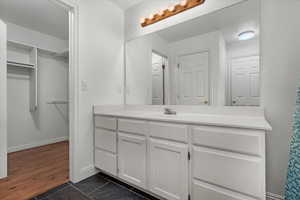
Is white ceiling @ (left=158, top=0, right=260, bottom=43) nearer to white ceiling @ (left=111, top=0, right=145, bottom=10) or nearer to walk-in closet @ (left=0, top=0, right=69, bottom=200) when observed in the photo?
white ceiling @ (left=111, top=0, right=145, bottom=10)

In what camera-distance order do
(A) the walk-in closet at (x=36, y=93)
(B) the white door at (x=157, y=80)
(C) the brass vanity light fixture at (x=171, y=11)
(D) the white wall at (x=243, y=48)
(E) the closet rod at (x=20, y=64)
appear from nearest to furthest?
1. (D) the white wall at (x=243, y=48)
2. (C) the brass vanity light fixture at (x=171, y=11)
3. (B) the white door at (x=157, y=80)
4. (A) the walk-in closet at (x=36, y=93)
5. (E) the closet rod at (x=20, y=64)

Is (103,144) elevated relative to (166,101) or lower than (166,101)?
lower

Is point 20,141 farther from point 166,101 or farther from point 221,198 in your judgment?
point 221,198

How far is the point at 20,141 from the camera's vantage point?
2965 millimetres

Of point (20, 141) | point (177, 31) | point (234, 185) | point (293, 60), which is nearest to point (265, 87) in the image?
point (293, 60)

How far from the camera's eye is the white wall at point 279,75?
1260 millimetres

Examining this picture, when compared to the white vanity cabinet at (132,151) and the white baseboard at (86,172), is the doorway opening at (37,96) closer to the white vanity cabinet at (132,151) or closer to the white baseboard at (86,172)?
the white baseboard at (86,172)

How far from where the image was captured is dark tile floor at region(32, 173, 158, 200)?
5.05 ft

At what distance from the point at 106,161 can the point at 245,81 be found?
179 cm

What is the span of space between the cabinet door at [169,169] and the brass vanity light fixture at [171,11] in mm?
1533

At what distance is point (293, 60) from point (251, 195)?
113cm

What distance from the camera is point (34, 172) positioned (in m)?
2.06

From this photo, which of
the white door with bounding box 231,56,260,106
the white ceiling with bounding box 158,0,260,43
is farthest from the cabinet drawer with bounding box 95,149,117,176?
the white ceiling with bounding box 158,0,260,43

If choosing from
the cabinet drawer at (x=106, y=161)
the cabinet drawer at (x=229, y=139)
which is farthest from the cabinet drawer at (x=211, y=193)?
the cabinet drawer at (x=106, y=161)
